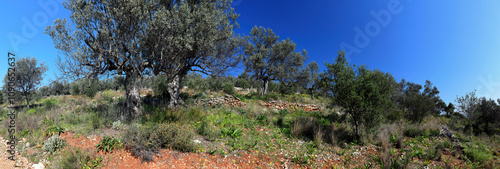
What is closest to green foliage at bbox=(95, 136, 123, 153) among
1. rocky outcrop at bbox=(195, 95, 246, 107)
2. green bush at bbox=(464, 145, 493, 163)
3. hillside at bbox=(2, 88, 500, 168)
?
hillside at bbox=(2, 88, 500, 168)

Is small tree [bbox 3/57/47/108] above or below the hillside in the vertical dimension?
above

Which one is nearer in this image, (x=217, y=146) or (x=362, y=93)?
(x=217, y=146)

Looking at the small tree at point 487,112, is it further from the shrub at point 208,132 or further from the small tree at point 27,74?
the small tree at point 27,74

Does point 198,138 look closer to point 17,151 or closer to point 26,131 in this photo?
point 17,151

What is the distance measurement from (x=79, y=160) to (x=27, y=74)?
20475 millimetres

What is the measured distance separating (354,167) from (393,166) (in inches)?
50.4

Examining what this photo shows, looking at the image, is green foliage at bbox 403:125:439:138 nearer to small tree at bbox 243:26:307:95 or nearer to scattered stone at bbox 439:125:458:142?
scattered stone at bbox 439:125:458:142

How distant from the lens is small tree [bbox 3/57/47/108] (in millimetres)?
16164

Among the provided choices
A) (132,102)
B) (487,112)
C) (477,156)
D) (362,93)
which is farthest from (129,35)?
(487,112)

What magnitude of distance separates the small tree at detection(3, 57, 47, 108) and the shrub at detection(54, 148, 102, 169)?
1867 centimetres

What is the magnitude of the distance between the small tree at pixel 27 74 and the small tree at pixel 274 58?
21.8 m

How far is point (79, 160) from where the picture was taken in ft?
15.3

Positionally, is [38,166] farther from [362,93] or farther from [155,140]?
[362,93]

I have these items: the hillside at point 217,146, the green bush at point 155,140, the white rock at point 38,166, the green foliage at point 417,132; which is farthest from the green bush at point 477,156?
the white rock at point 38,166
